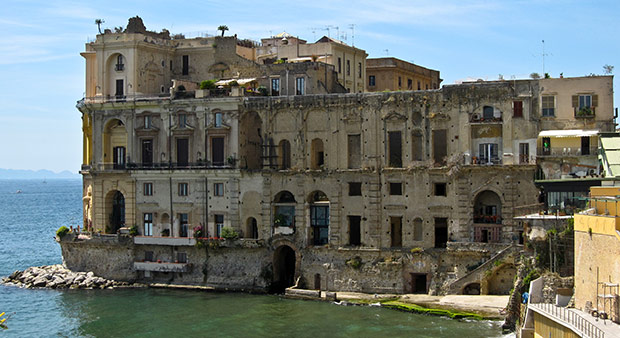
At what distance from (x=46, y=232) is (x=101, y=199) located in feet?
173

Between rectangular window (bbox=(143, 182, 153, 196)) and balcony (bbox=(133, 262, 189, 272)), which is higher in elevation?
rectangular window (bbox=(143, 182, 153, 196))

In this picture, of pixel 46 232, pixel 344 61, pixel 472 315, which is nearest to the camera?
pixel 472 315

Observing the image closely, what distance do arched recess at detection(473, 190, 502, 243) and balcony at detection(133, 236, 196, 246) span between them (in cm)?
2011

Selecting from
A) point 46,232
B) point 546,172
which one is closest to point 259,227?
point 546,172

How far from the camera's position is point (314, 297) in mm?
60938

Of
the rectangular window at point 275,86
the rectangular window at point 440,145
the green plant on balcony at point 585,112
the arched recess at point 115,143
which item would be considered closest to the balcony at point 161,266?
the arched recess at point 115,143

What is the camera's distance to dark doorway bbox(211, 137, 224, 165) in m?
68.0

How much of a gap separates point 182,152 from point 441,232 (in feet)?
67.3

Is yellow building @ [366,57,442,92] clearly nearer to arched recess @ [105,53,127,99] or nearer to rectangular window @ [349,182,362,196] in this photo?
rectangular window @ [349,182,362,196]

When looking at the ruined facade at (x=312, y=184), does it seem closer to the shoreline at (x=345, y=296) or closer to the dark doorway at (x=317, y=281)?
the dark doorway at (x=317, y=281)

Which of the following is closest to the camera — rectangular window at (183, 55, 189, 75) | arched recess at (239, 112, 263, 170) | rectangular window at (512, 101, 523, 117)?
rectangular window at (512, 101, 523, 117)

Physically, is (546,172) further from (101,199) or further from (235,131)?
(101,199)

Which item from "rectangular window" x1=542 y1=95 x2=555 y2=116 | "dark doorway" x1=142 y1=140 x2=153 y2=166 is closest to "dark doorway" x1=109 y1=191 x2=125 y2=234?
"dark doorway" x1=142 y1=140 x2=153 y2=166

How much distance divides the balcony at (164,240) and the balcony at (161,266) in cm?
151
